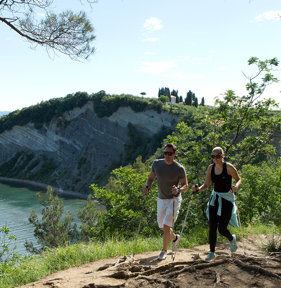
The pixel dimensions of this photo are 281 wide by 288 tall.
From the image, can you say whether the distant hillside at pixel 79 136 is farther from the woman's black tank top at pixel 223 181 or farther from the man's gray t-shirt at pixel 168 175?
the woman's black tank top at pixel 223 181

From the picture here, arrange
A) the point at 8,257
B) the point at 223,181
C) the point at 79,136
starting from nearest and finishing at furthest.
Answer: the point at 223,181 < the point at 8,257 < the point at 79,136

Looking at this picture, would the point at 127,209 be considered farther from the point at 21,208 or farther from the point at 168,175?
the point at 21,208

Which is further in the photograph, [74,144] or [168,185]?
[74,144]

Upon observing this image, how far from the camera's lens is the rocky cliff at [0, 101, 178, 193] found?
81256 mm

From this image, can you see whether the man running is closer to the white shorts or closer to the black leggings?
the white shorts

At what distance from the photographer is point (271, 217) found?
11.1 meters

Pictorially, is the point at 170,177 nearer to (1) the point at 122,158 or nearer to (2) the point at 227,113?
(2) the point at 227,113

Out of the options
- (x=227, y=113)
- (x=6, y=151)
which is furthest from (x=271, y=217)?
(x=6, y=151)

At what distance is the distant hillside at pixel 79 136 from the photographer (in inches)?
3140

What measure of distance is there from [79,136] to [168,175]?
86232 millimetres

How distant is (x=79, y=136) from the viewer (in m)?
89.6

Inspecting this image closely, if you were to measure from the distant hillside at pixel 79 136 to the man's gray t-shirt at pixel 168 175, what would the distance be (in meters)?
69.1

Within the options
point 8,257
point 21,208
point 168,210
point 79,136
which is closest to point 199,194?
point 168,210

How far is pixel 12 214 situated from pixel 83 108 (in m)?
38.9
